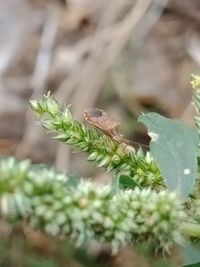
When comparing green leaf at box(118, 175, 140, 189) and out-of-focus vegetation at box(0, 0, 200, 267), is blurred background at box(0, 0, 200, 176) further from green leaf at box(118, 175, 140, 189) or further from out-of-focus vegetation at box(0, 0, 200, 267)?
→ green leaf at box(118, 175, 140, 189)

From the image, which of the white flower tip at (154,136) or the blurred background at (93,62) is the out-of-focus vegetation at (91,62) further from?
the white flower tip at (154,136)

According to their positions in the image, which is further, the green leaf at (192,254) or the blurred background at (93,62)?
the blurred background at (93,62)

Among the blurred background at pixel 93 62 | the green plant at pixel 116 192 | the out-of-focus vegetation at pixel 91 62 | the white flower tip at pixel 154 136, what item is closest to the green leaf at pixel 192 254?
the green plant at pixel 116 192

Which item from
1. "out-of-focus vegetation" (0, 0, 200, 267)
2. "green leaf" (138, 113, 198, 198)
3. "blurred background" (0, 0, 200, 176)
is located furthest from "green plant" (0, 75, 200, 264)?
"blurred background" (0, 0, 200, 176)

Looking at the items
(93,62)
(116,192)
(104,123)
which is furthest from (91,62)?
(116,192)

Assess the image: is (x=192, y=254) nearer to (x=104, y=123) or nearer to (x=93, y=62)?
(x=104, y=123)

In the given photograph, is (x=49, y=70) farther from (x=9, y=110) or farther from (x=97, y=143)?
(x=97, y=143)

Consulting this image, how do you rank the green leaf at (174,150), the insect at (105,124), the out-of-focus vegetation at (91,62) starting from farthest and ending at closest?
the out-of-focus vegetation at (91,62), the insect at (105,124), the green leaf at (174,150)
